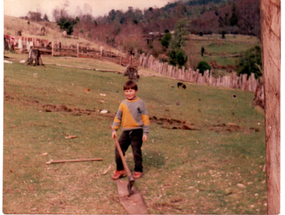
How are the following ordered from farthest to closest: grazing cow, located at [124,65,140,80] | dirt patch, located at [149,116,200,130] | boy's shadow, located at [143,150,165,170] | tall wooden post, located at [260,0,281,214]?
grazing cow, located at [124,65,140,80] → dirt patch, located at [149,116,200,130] → boy's shadow, located at [143,150,165,170] → tall wooden post, located at [260,0,281,214]

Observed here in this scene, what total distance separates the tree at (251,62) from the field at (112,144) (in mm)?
311

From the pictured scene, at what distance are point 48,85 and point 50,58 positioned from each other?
0.42 m

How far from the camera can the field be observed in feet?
10.3

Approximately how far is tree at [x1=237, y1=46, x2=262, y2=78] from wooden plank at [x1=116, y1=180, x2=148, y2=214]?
7.19 ft

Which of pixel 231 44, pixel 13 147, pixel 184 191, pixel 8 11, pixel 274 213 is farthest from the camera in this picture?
pixel 231 44

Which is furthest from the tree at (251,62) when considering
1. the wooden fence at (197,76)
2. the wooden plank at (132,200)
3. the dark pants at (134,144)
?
the wooden plank at (132,200)

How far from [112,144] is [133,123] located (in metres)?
0.47

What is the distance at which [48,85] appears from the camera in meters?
4.16

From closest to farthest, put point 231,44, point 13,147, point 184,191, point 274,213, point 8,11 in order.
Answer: point 274,213 → point 184,191 → point 13,147 → point 8,11 → point 231,44

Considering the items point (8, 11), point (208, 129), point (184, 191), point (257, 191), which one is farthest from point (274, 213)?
point (8, 11)

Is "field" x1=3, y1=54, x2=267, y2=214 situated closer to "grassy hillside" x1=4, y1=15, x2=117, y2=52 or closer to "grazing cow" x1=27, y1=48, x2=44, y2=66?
"grazing cow" x1=27, y1=48, x2=44, y2=66

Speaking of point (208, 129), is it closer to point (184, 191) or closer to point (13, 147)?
point (184, 191)

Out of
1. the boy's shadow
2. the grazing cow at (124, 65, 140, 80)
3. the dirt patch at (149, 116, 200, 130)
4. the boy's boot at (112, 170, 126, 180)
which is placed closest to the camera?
the boy's boot at (112, 170, 126, 180)

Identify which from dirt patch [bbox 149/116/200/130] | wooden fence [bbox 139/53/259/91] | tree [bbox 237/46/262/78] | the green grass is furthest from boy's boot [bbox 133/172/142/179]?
tree [bbox 237/46/262/78]
